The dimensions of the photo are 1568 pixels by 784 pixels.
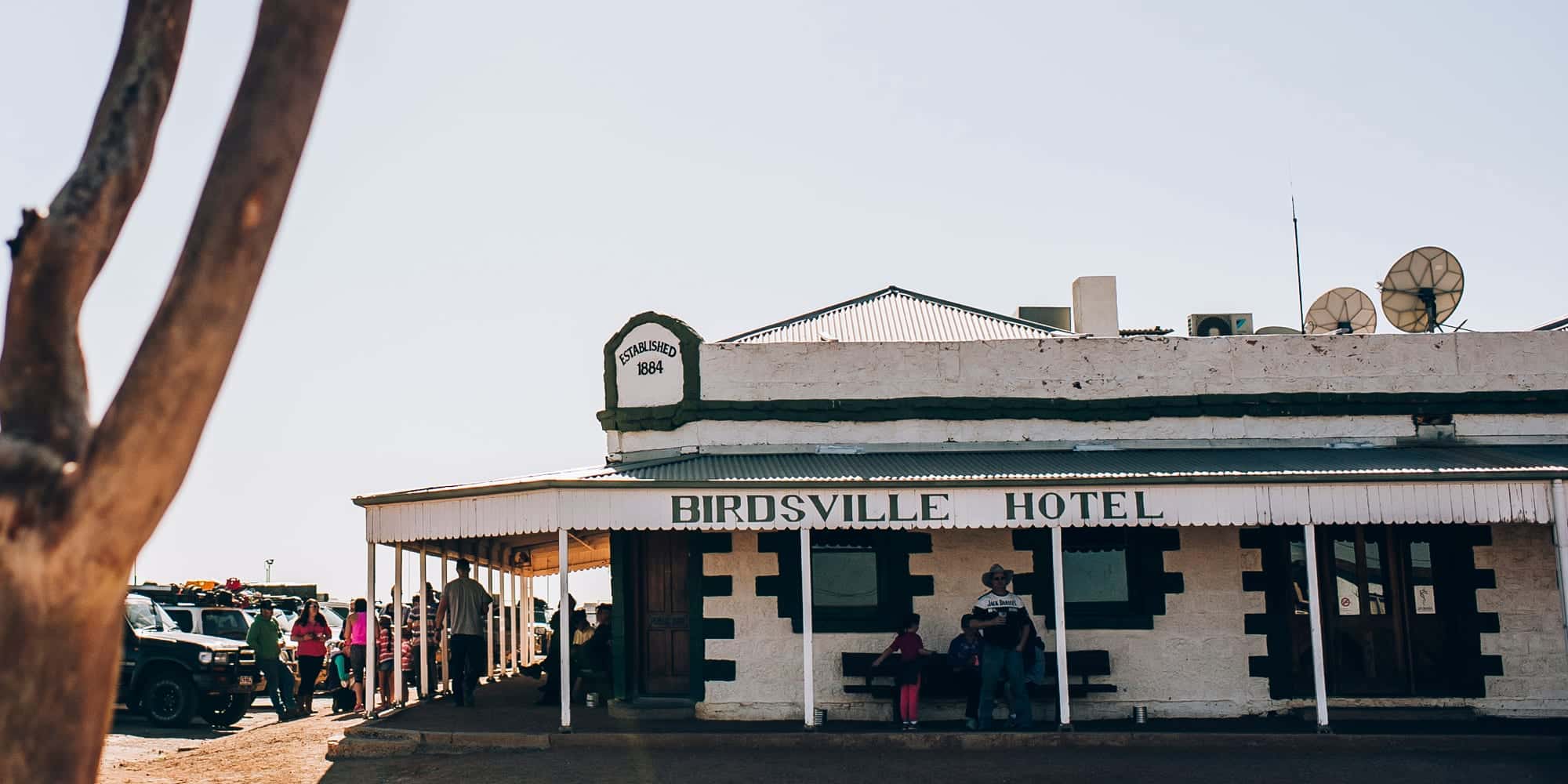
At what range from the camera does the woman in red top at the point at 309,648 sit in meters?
18.5

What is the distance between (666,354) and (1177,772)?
7.27 meters

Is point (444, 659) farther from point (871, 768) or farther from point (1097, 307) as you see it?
point (1097, 307)

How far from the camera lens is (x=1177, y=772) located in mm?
12719

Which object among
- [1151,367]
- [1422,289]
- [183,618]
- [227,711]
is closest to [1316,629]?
[1151,367]

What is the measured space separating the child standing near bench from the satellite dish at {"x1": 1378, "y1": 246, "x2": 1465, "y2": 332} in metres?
8.01

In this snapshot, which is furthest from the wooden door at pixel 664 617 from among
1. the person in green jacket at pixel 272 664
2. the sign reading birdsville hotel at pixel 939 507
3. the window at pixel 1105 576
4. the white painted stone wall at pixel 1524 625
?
the white painted stone wall at pixel 1524 625

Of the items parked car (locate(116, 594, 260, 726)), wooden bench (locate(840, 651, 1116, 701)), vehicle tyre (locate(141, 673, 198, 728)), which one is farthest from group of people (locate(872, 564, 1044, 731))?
vehicle tyre (locate(141, 673, 198, 728))

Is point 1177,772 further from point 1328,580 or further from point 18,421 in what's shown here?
point 18,421

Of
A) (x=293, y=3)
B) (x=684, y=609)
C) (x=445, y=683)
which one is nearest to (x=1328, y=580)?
(x=684, y=609)

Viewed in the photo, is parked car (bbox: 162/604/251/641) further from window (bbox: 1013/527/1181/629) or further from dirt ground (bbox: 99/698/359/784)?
window (bbox: 1013/527/1181/629)

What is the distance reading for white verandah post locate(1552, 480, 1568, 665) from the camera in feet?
46.1

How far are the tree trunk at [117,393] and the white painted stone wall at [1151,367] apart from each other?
1088 cm

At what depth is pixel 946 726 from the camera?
49.9 feet

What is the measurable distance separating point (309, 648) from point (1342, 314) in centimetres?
1419
